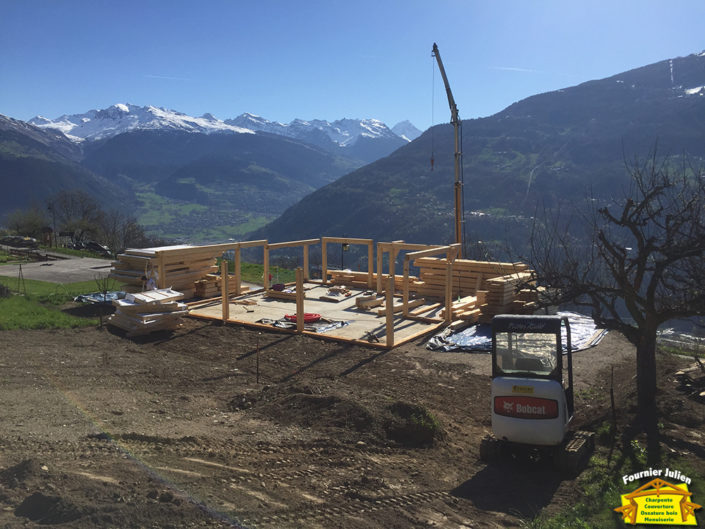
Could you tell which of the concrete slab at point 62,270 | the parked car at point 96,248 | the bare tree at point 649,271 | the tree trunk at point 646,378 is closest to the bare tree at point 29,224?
the parked car at point 96,248

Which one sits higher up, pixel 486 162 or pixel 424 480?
pixel 486 162

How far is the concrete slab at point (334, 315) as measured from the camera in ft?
51.8

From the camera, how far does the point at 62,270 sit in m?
30.7

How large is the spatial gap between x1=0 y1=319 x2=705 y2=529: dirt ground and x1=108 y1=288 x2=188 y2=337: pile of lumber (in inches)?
54.3

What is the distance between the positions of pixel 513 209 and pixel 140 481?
140 metres

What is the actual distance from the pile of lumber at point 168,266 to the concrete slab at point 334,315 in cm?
147

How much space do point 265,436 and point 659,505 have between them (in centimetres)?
514

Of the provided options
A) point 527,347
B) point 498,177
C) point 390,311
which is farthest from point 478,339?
point 498,177

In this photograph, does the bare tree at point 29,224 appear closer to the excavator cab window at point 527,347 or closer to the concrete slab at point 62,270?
the concrete slab at point 62,270

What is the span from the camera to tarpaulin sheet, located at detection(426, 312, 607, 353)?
14.6 meters

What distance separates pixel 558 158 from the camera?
17138 cm

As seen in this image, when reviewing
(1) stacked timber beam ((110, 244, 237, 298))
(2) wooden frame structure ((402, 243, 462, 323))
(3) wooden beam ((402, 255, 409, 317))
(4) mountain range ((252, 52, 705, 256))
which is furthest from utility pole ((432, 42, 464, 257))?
(4) mountain range ((252, 52, 705, 256))

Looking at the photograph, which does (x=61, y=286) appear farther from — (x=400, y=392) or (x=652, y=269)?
(x=652, y=269)

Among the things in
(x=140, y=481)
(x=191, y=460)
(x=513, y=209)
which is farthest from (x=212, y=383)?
(x=513, y=209)
